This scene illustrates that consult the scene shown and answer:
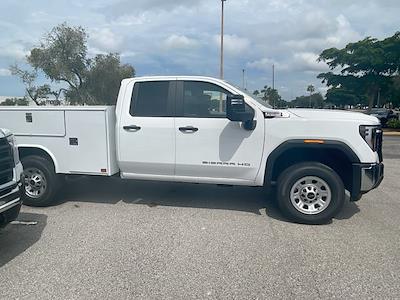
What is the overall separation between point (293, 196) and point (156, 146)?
7.04 ft

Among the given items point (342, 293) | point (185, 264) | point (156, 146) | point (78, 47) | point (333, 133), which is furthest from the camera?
point (78, 47)

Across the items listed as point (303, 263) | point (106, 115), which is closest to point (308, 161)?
point (303, 263)

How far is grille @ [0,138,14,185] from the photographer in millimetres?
3635

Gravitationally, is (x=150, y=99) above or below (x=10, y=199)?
above

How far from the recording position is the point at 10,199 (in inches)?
144

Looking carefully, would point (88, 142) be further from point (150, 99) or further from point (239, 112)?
point (239, 112)

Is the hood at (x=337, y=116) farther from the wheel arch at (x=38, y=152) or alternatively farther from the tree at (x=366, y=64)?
the tree at (x=366, y=64)

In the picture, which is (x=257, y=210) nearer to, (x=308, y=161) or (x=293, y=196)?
(x=293, y=196)

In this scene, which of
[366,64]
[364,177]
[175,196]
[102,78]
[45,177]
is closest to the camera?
[364,177]

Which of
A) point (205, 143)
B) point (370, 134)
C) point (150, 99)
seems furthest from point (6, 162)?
point (370, 134)

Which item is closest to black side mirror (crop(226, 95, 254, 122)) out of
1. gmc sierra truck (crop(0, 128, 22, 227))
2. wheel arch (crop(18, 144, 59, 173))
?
gmc sierra truck (crop(0, 128, 22, 227))

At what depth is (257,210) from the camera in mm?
5316

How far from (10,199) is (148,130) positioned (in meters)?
2.11

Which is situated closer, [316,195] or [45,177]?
[316,195]
